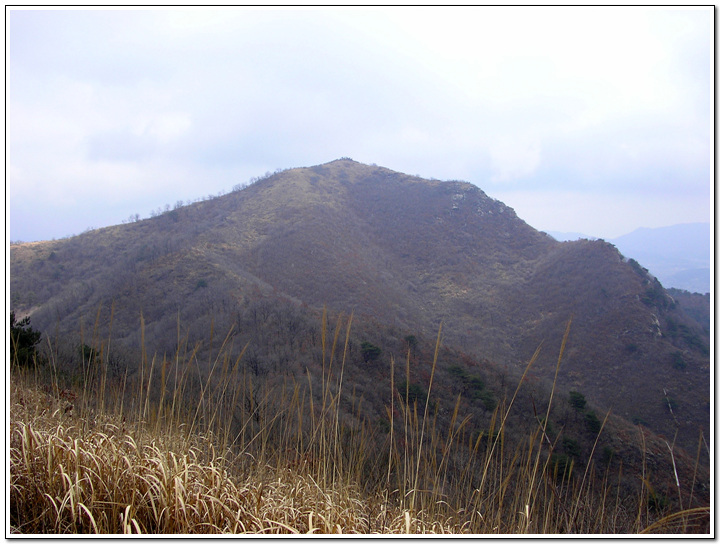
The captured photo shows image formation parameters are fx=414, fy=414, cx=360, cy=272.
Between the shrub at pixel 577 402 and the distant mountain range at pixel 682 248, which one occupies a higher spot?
the distant mountain range at pixel 682 248

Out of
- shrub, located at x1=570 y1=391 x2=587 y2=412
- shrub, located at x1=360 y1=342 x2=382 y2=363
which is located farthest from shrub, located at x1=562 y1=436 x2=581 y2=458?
shrub, located at x1=360 y1=342 x2=382 y2=363

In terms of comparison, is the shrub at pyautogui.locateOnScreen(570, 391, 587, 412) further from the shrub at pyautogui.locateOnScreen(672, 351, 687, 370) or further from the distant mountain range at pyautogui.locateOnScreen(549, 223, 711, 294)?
the shrub at pyautogui.locateOnScreen(672, 351, 687, 370)

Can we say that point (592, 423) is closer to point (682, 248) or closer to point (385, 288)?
point (682, 248)

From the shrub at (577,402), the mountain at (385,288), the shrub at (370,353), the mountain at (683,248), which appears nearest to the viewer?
the mountain at (683,248)

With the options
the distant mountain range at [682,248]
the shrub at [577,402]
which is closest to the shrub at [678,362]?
the distant mountain range at [682,248]

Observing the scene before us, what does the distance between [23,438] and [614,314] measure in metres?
33.9

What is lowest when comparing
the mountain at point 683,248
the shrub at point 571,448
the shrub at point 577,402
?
the shrub at point 571,448

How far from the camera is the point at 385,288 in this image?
33125 mm

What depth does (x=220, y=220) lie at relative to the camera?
138ft

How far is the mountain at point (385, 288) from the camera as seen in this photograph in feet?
64.2

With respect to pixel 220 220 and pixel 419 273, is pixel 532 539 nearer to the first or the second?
pixel 419 273

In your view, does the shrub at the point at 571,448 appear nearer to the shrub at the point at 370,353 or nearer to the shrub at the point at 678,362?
the shrub at the point at 370,353

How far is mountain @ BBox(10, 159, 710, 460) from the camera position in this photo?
19.6 metres

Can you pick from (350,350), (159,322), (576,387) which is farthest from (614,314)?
(159,322)
